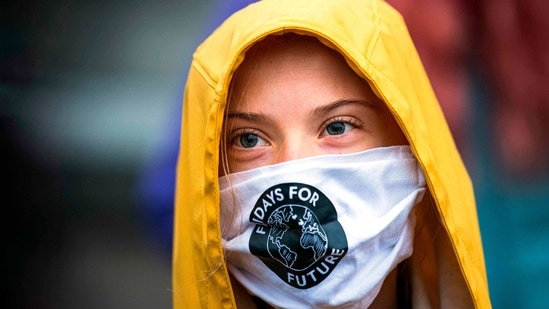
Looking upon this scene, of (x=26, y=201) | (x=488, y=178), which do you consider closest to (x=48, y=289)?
(x=26, y=201)

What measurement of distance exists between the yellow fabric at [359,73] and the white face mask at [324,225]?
57 mm

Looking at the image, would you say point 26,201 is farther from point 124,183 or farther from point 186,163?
point 186,163

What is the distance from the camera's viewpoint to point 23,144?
272cm

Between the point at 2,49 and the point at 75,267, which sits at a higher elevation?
the point at 2,49

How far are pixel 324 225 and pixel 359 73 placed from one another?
0.32 metres

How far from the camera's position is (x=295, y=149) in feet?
5.74

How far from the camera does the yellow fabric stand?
68.2 inches

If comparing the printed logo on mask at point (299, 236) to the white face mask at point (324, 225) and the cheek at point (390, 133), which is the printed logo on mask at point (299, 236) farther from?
the cheek at point (390, 133)

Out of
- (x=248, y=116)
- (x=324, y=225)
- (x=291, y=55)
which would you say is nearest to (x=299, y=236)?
(x=324, y=225)

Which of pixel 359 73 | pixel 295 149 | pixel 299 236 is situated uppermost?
pixel 359 73

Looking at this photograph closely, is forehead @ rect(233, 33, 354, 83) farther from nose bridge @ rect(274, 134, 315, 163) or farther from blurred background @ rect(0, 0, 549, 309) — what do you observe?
blurred background @ rect(0, 0, 549, 309)

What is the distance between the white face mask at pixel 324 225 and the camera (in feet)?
5.51

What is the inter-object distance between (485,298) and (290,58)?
0.66 metres

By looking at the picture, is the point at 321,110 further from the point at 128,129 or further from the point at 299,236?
the point at 128,129
